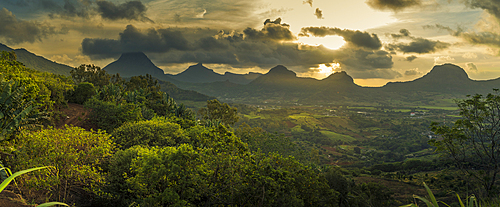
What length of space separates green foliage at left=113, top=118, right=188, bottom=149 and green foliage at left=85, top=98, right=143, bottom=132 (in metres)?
6.71

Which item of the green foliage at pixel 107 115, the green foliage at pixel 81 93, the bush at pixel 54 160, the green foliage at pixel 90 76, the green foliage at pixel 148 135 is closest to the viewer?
the bush at pixel 54 160

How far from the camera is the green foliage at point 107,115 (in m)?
30.5

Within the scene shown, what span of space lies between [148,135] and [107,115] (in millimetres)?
10595

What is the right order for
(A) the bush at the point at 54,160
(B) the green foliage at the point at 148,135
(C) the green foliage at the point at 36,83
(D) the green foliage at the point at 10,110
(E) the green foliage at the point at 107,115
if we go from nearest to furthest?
(A) the bush at the point at 54,160 → (D) the green foliage at the point at 10,110 → (C) the green foliage at the point at 36,83 → (B) the green foliage at the point at 148,135 → (E) the green foliage at the point at 107,115

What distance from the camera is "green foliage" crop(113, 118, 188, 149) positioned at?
23203mm

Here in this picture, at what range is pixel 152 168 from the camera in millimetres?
13156

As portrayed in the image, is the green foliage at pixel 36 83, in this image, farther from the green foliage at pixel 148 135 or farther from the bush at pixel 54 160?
the green foliage at pixel 148 135

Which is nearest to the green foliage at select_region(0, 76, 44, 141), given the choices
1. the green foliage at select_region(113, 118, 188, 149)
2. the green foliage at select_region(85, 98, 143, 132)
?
the green foliage at select_region(113, 118, 188, 149)

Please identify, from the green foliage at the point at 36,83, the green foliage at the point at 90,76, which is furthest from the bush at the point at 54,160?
the green foliage at the point at 90,76

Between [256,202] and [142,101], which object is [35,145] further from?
[142,101]

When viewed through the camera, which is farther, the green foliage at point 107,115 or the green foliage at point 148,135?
the green foliage at point 107,115

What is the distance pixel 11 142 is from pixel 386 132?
197m

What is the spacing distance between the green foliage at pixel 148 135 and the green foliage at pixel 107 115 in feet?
22.0

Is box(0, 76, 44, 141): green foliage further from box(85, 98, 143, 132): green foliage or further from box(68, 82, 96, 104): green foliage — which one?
box(68, 82, 96, 104): green foliage
